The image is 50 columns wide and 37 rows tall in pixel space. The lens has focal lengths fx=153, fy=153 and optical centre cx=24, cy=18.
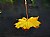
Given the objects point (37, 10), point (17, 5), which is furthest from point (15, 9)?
point (37, 10)

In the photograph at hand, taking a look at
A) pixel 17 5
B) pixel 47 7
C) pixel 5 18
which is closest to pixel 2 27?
pixel 5 18

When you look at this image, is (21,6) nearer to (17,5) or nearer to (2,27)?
(17,5)

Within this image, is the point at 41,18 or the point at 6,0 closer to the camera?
the point at 6,0

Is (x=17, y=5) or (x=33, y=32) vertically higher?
(x=17, y=5)

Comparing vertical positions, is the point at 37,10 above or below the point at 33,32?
above

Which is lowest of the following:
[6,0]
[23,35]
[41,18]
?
[23,35]

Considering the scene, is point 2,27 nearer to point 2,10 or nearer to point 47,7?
point 2,10
